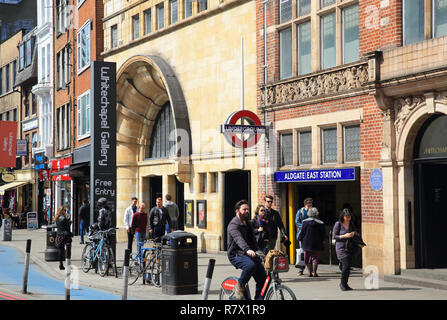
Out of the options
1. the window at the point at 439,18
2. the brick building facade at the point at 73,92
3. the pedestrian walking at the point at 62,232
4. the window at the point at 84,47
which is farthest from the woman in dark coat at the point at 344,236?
the window at the point at 84,47

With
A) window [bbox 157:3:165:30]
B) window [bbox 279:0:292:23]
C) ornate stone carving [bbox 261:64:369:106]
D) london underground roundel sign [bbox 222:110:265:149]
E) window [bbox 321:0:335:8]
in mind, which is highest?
window [bbox 157:3:165:30]

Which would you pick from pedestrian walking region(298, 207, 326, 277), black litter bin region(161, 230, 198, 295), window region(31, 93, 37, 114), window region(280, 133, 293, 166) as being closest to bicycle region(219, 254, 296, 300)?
black litter bin region(161, 230, 198, 295)

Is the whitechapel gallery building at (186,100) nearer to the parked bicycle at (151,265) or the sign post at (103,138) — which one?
the sign post at (103,138)

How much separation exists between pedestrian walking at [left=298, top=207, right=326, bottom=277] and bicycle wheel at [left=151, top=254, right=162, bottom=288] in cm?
352

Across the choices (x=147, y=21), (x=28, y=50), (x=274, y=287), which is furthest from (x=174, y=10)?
(x=28, y=50)

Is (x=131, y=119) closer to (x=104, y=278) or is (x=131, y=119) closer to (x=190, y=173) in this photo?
(x=190, y=173)

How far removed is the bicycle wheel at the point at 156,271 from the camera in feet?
48.9

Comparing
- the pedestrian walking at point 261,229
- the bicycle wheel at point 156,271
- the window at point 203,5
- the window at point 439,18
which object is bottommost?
the bicycle wheel at point 156,271

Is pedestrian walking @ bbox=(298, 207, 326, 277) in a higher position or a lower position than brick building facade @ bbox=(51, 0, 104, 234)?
lower

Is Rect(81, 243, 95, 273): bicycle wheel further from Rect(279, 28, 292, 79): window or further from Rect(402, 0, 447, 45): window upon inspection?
Rect(402, 0, 447, 45): window

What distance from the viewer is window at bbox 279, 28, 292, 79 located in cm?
2014

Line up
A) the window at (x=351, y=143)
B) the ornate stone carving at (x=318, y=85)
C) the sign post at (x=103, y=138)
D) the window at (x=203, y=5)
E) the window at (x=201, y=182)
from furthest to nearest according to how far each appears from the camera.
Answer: the window at (x=201, y=182)
the window at (x=203, y=5)
the sign post at (x=103, y=138)
the window at (x=351, y=143)
the ornate stone carving at (x=318, y=85)

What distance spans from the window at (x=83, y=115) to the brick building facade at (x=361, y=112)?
15970 millimetres
